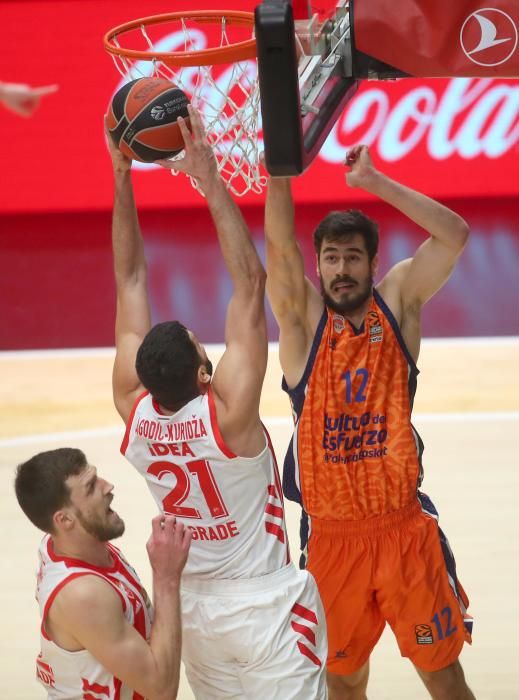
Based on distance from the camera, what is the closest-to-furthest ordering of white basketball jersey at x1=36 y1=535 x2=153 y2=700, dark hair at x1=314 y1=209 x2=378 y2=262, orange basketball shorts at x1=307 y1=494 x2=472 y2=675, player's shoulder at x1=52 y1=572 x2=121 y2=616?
player's shoulder at x1=52 y1=572 x2=121 y2=616, white basketball jersey at x1=36 y1=535 x2=153 y2=700, orange basketball shorts at x1=307 y1=494 x2=472 y2=675, dark hair at x1=314 y1=209 x2=378 y2=262

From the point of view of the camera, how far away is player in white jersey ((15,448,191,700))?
3.36 m

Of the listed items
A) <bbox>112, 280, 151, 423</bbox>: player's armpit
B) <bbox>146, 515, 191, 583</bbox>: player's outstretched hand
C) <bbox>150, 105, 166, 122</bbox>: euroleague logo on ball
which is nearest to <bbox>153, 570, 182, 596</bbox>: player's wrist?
<bbox>146, 515, 191, 583</bbox>: player's outstretched hand

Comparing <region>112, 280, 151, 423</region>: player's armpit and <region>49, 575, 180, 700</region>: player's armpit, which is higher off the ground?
<region>112, 280, 151, 423</region>: player's armpit

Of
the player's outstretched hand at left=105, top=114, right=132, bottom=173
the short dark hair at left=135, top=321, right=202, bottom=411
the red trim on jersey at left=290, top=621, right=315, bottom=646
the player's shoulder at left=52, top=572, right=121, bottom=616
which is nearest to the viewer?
the player's shoulder at left=52, top=572, right=121, bottom=616

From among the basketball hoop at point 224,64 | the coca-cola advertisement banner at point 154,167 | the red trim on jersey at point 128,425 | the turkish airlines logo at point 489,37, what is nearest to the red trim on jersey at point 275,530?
the red trim on jersey at point 128,425

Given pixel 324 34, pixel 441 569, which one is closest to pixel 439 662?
pixel 441 569

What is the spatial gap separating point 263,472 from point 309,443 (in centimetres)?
78

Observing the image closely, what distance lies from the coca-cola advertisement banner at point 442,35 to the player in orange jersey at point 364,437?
0.56 meters

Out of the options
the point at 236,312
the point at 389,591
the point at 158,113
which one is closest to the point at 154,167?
the point at 158,113

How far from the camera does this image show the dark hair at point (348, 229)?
15.2 ft

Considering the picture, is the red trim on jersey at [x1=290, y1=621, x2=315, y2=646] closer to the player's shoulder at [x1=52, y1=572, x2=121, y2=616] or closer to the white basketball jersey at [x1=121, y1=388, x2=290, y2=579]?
the white basketball jersey at [x1=121, y1=388, x2=290, y2=579]

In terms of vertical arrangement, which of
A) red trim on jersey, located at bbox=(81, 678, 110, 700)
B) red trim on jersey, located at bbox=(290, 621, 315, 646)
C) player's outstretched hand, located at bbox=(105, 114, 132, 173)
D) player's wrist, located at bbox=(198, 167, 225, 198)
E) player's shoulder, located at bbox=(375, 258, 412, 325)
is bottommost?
red trim on jersey, located at bbox=(290, 621, 315, 646)

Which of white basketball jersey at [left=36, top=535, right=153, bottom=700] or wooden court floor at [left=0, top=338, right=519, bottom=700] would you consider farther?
wooden court floor at [left=0, top=338, right=519, bottom=700]

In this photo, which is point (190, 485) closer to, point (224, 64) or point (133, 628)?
point (133, 628)
